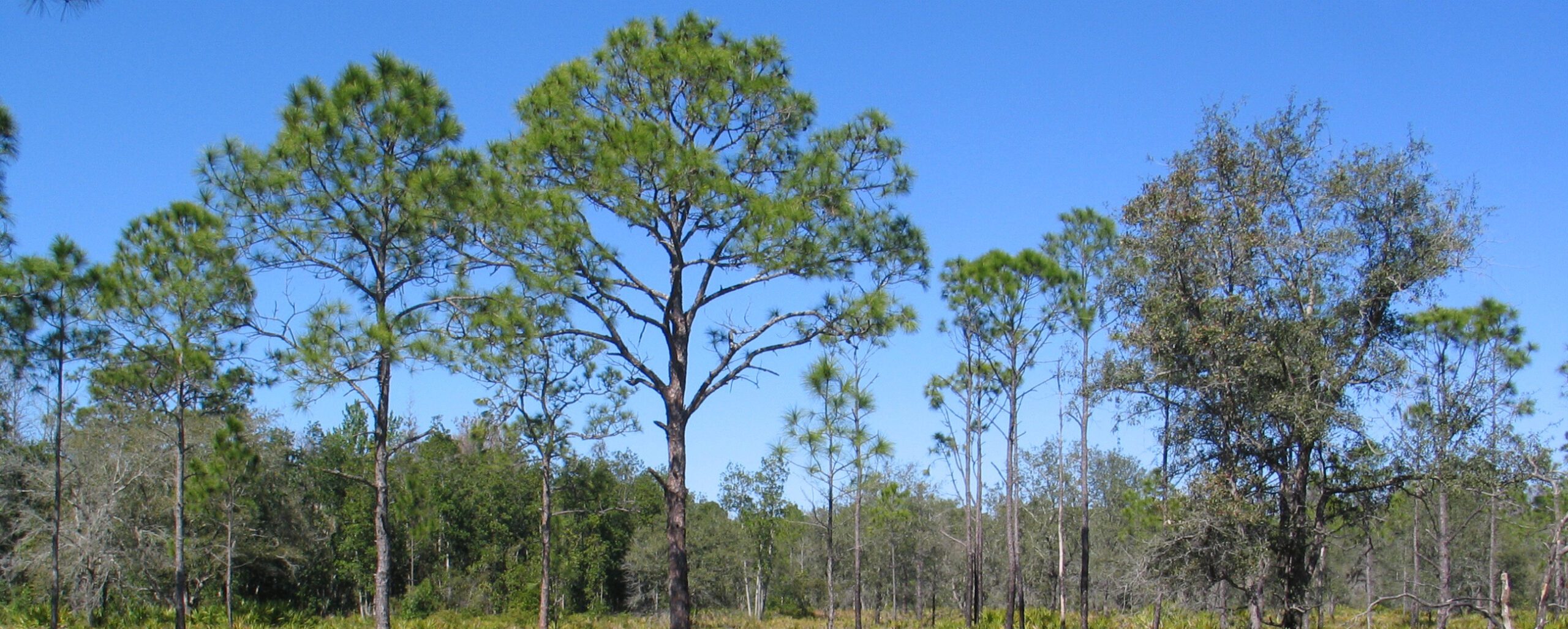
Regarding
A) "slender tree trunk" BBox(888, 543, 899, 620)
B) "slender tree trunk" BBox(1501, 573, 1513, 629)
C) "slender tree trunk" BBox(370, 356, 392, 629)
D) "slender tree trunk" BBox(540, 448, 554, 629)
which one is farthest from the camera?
"slender tree trunk" BBox(888, 543, 899, 620)

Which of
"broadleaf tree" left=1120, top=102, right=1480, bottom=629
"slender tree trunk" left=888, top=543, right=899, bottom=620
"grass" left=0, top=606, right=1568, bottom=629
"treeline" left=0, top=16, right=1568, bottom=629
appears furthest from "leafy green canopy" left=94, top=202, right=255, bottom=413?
"slender tree trunk" left=888, top=543, right=899, bottom=620

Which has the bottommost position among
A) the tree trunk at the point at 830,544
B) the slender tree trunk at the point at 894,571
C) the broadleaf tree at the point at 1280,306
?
the slender tree trunk at the point at 894,571

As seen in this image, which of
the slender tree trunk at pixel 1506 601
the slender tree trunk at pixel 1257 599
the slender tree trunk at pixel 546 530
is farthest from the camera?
the slender tree trunk at pixel 546 530

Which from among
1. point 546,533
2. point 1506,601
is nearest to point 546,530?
point 546,533

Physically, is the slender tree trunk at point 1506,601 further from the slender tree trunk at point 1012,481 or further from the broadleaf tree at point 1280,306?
the slender tree trunk at point 1012,481

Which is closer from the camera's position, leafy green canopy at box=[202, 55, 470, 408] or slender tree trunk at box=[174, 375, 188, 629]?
leafy green canopy at box=[202, 55, 470, 408]

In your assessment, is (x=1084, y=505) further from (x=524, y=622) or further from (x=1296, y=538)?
(x=524, y=622)

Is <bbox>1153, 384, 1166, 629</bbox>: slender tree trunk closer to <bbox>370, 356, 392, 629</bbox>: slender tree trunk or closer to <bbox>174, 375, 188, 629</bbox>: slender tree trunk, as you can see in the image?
<bbox>370, 356, 392, 629</bbox>: slender tree trunk

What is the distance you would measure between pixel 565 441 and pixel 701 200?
11992mm

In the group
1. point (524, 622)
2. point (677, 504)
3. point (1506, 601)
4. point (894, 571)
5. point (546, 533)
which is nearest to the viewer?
A: point (1506, 601)

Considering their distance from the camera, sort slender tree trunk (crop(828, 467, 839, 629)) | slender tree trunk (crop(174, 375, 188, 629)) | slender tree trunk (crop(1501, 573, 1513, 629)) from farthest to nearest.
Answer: slender tree trunk (crop(828, 467, 839, 629)), slender tree trunk (crop(174, 375, 188, 629)), slender tree trunk (crop(1501, 573, 1513, 629))

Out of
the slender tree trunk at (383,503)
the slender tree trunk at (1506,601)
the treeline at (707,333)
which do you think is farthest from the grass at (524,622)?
the slender tree trunk at (383,503)

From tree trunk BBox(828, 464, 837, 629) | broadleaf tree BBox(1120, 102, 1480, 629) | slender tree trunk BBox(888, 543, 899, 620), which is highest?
broadleaf tree BBox(1120, 102, 1480, 629)

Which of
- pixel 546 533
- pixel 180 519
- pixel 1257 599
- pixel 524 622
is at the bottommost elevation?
pixel 524 622
